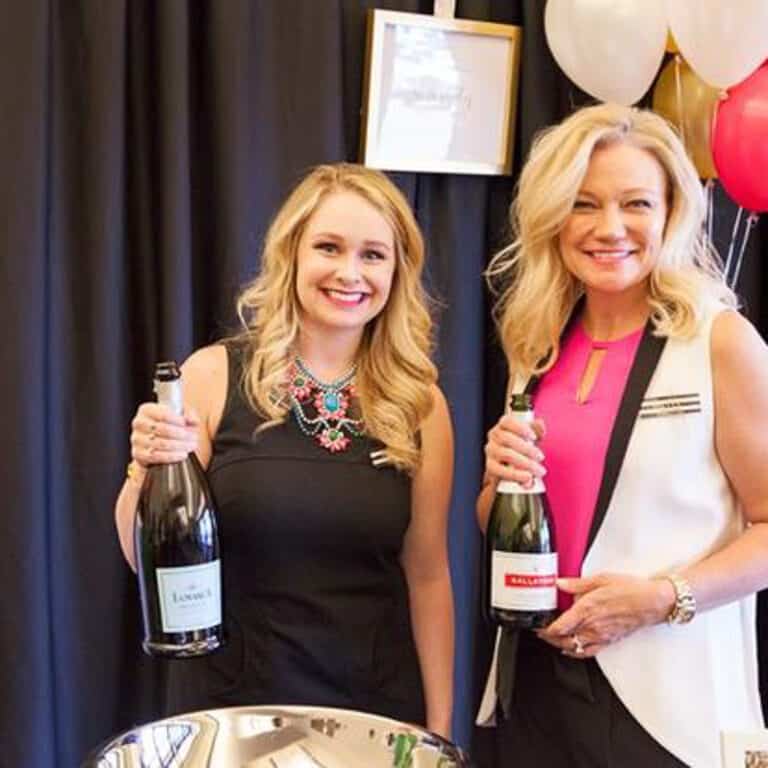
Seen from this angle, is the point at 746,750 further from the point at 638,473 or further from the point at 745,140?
the point at 745,140

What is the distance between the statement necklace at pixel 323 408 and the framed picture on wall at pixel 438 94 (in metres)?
0.74

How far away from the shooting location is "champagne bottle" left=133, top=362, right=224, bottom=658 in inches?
39.7

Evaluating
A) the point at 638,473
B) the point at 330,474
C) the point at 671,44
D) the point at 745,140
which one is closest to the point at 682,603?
Answer: the point at 638,473

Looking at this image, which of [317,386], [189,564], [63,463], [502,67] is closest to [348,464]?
[317,386]

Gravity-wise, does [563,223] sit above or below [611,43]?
below

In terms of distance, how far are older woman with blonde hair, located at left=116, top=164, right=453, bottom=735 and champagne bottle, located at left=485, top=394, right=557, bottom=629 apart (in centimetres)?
14

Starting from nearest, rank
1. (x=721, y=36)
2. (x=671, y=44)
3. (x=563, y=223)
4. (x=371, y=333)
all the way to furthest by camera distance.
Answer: (x=563, y=223) < (x=371, y=333) < (x=721, y=36) < (x=671, y=44)

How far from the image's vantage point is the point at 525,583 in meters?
1.08

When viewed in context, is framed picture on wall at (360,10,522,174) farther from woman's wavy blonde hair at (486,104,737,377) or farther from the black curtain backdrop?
woman's wavy blonde hair at (486,104,737,377)

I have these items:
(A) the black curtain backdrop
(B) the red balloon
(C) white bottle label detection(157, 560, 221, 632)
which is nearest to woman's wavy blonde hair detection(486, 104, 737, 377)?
(B) the red balloon

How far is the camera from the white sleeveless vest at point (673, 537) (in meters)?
1.12

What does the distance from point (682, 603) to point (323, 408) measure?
0.46 metres

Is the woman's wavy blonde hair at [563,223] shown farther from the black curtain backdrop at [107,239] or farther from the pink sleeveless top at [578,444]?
the black curtain backdrop at [107,239]

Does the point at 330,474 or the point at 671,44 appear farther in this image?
the point at 671,44
